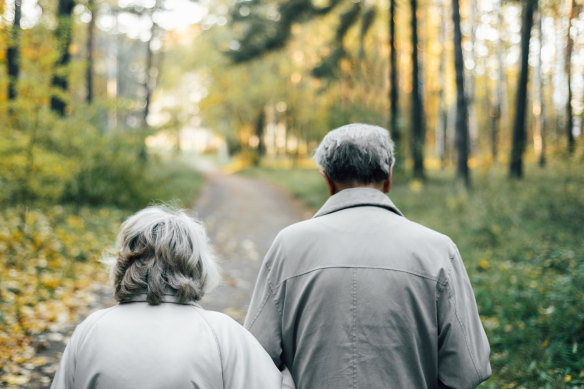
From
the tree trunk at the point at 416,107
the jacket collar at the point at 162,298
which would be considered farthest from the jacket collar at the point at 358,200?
the tree trunk at the point at 416,107

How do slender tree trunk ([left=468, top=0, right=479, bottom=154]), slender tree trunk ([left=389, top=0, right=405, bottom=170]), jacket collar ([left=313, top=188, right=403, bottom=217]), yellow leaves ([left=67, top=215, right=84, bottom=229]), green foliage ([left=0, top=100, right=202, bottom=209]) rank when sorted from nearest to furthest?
jacket collar ([left=313, top=188, right=403, bottom=217]) → green foliage ([left=0, top=100, right=202, bottom=209]) → yellow leaves ([left=67, top=215, right=84, bottom=229]) → slender tree trunk ([left=389, top=0, right=405, bottom=170]) → slender tree trunk ([left=468, top=0, right=479, bottom=154])

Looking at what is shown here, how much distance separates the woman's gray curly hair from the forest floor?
5.70 feet

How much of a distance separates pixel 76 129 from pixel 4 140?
3.23 metres

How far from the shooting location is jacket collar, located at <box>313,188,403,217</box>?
2.26 metres

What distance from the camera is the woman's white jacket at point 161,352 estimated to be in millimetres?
1875

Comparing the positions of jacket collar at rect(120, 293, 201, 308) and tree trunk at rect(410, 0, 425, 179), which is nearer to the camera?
jacket collar at rect(120, 293, 201, 308)

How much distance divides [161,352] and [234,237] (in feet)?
34.4

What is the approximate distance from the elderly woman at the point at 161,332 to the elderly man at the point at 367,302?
219 mm

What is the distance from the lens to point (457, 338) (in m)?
2.11

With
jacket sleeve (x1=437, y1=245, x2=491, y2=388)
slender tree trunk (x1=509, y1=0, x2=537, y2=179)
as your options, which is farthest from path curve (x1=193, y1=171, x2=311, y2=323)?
slender tree trunk (x1=509, y1=0, x2=537, y2=179)

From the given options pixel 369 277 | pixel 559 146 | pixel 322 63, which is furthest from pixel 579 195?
pixel 322 63

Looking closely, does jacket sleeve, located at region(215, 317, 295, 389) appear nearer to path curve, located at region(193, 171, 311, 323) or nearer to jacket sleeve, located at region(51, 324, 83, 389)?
jacket sleeve, located at region(51, 324, 83, 389)

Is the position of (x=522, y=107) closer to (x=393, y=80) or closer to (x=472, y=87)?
Result: (x=393, y=80)

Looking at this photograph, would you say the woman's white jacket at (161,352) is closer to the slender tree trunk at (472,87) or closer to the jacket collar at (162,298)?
the jacket collar at (162,298)
